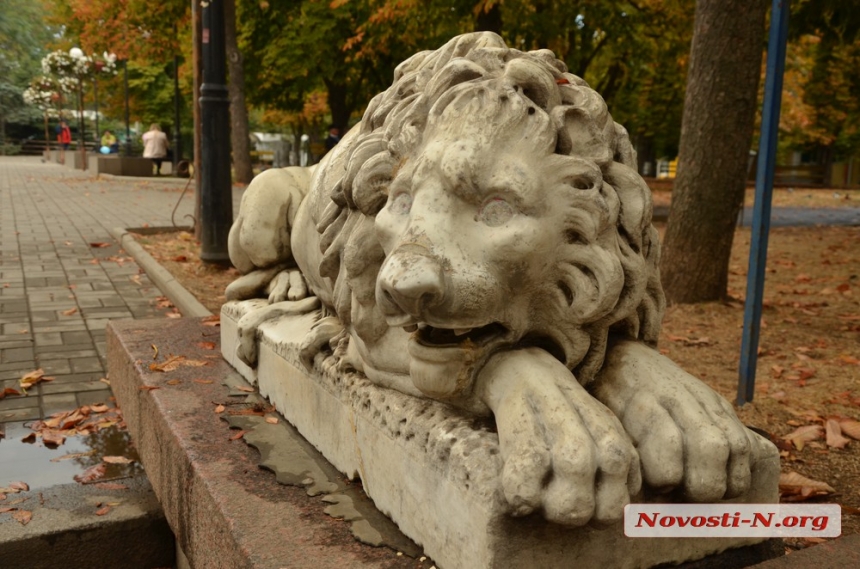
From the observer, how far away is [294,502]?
99.3 inches

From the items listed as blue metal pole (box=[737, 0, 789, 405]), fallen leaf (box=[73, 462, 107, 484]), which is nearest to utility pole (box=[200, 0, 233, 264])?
fallen leaf (box=[73, 462, 107, 484])

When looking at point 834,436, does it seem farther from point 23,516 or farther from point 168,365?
point 23,516

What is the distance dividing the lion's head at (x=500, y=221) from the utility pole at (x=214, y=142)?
6.71m

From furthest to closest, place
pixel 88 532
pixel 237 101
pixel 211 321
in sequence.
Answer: pixel 237 101 → pixel 211 321 → pixel 88 532

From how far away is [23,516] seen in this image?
133 inches

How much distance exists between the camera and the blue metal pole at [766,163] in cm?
404

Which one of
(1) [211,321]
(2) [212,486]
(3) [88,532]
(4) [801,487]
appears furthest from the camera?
(1) [211,321]

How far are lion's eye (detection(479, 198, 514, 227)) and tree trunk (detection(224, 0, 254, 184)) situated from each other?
13.3 m

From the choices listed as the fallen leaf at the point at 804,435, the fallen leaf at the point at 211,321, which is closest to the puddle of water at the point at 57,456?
the fallen leaf at the point at 211,321

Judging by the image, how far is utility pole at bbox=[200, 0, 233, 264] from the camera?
332 inches

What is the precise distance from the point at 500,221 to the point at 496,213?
0.02m

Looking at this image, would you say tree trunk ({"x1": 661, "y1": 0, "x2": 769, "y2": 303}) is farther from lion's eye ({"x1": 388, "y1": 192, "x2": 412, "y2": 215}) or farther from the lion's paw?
the lion's paw

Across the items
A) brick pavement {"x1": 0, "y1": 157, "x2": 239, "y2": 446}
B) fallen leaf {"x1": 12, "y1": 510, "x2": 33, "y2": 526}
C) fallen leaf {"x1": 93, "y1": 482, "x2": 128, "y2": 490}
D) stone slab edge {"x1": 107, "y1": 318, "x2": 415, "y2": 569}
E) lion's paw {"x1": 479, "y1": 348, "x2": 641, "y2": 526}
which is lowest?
fallen leaf {"x1": 93, "y1": 482, "x2": 128, "y2": 490}

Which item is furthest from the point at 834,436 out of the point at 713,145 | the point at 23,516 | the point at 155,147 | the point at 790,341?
the point at 155,147
